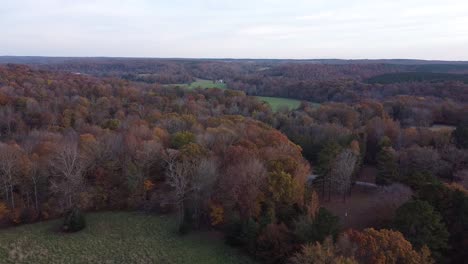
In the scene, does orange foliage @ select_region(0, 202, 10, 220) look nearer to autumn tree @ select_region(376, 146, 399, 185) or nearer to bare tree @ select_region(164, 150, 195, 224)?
bare tree @ select_region(164, 150, 195, 224)

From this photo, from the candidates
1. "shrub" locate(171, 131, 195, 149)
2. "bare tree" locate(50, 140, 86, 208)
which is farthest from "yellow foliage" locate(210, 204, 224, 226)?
"shrub" locate(171, 131, 195, 149)

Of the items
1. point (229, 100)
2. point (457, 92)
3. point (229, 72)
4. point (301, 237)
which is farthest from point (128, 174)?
point (229, 72)

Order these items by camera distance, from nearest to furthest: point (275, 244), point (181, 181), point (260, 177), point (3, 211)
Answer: point (275, 244)
point (3, 211)
point (181, 181)
point (260, 177)

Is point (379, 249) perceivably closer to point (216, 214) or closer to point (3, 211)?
point (216, 214)

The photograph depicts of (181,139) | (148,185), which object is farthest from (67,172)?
(181,139)

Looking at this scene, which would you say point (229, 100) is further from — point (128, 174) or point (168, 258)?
point (168, 258)

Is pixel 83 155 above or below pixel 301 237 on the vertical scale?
above

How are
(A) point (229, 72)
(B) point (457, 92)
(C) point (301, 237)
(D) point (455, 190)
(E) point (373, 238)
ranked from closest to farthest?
(E) point (373, 238), (C) point (301, 237), (D) point (455, 190), (B) point (457, 92), (A) point (229, 72)
